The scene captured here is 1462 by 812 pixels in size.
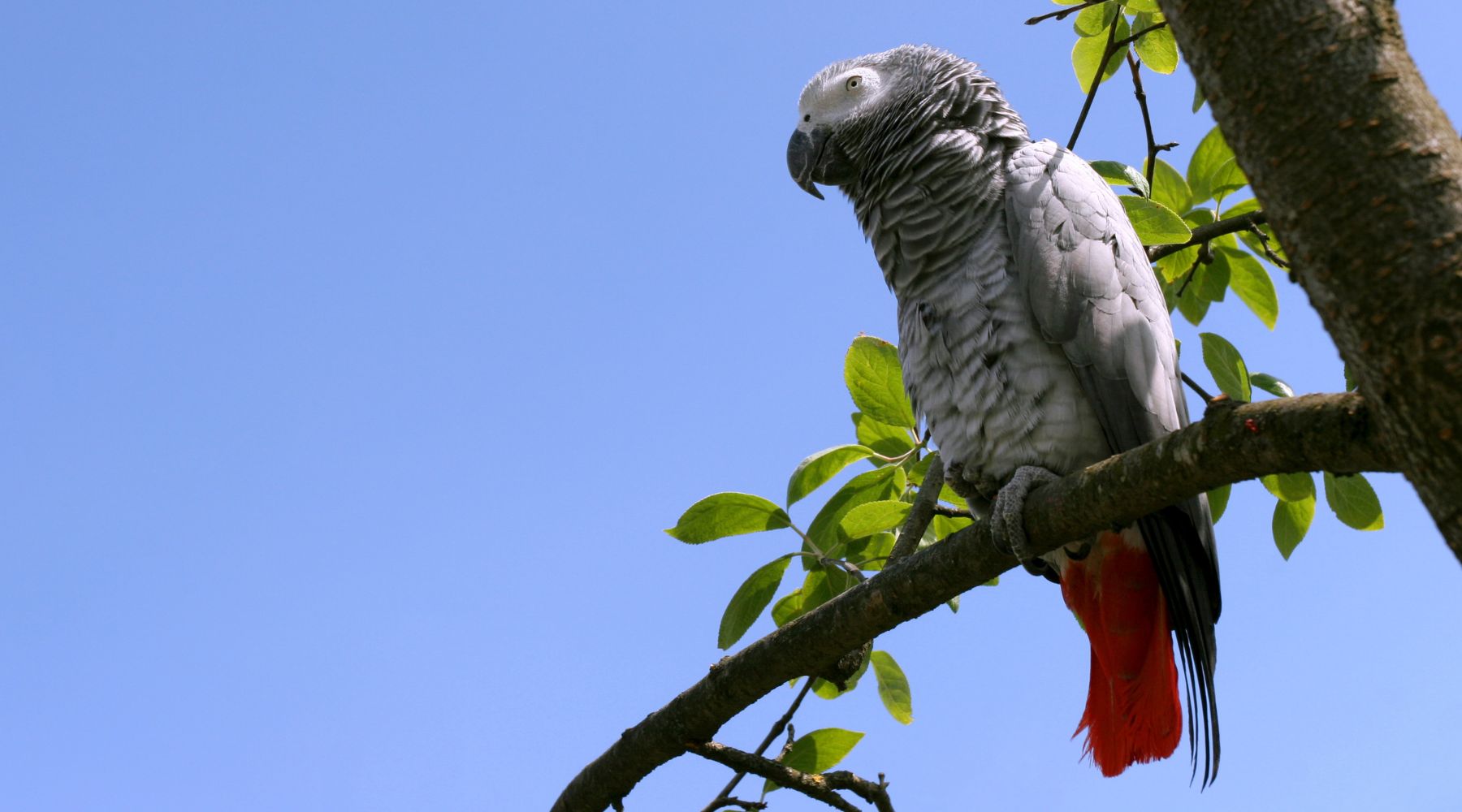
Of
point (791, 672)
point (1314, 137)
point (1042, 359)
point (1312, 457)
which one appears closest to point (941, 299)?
point (1042, 359)

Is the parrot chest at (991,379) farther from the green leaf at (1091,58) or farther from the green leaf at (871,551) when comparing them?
the green leaf at (1091,58)

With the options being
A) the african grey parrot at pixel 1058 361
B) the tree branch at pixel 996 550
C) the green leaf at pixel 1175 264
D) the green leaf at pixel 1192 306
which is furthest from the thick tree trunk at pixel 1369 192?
the green leaf at pixel 1192 306

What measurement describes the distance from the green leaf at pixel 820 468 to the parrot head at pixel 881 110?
747mm

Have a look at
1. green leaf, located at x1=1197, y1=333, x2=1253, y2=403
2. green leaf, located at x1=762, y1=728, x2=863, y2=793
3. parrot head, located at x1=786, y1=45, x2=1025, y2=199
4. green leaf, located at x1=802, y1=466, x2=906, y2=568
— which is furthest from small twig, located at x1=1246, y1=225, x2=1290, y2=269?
green leaf, located at x1=762, y1=728, x2=863, y2=793

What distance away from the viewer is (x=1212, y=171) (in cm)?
233

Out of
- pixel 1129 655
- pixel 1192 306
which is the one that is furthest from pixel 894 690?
pixel 1192 306

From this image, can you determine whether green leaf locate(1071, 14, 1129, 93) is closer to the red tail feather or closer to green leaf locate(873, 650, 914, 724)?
the red tail feather

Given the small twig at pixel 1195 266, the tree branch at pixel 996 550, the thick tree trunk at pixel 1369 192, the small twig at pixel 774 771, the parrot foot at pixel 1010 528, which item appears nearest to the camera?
the thick tree trunk at pixel 1369 192

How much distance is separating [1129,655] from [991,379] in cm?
67

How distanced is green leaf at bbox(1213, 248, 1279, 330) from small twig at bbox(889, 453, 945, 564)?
2.63 feet

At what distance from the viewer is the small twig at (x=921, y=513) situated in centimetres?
224

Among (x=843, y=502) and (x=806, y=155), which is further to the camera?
(x=806, y=155)

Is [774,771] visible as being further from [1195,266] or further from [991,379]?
[1195,266]

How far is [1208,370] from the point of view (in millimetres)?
2143
